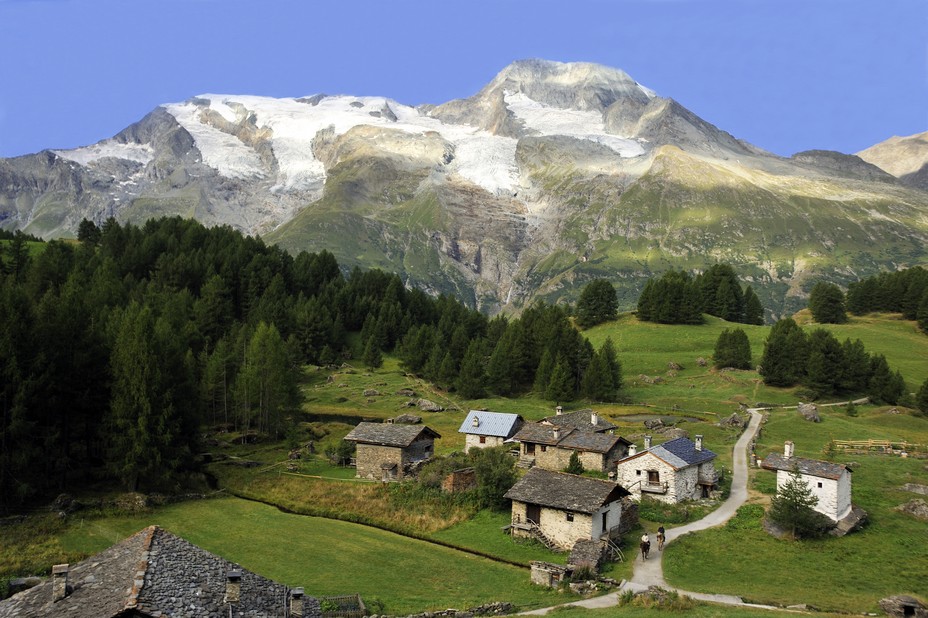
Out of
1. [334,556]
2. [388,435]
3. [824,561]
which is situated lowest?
[334,556]

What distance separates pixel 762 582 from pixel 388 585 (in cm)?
2363

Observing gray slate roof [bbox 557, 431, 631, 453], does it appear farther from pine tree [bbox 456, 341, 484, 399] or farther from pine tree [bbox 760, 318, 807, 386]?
pine tree [bbox 760, 318, 807, 386]

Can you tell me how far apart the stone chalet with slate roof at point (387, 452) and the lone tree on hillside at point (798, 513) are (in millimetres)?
35891

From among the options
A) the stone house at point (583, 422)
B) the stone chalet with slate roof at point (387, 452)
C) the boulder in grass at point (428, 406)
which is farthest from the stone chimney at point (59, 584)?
the boulder in grass at point (428, 406)

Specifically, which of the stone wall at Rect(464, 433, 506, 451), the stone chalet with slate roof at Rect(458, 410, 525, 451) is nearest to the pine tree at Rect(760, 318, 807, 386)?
the stone chalet with slate roof at Rect(458, 410, 525, 451)

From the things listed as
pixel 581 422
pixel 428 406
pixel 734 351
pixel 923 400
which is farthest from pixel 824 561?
pixel 734 351

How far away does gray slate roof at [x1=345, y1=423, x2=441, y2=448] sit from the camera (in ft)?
222

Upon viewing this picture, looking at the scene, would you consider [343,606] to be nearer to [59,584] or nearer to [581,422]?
[59,584]

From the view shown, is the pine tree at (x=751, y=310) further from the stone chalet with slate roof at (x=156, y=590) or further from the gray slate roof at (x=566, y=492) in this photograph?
the stone chalet with slate roof at (x=156, y=590)

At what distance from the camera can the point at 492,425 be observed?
76875mm

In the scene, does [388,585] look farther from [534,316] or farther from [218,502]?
[534,316]

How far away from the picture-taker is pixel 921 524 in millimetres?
48125

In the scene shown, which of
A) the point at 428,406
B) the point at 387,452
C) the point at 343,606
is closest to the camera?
the point at 343,606

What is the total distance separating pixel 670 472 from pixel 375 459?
101ft
